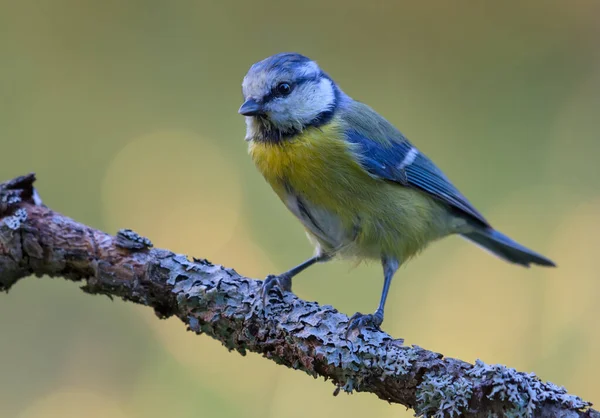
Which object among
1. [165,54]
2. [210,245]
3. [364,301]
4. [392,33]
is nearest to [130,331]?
[210,245]

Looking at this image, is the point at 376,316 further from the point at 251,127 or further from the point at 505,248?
the point at 505,248

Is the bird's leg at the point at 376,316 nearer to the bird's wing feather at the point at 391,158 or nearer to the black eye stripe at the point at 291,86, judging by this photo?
the bird's wing feather at the point at 391,158

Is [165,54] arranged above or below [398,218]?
above

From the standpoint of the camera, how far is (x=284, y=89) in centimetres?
A: 157

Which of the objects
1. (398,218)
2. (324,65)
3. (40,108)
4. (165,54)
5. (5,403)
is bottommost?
(5,403)

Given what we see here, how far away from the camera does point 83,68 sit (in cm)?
271

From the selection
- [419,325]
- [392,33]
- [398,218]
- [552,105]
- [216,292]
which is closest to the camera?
[216,292]

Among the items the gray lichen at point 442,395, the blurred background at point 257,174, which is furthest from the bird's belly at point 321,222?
the blurred background at point 257,174

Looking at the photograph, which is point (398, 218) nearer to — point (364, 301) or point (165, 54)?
point (364, 301)

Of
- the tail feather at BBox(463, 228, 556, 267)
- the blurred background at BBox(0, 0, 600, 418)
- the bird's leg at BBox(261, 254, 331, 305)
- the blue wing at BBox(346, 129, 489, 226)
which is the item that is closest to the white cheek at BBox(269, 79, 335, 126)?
the blue wing at BBox(346, 129, 489, 226)

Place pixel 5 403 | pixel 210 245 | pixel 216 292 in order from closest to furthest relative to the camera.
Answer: pixel 216 292, pixel 5 403, pixel 210 245

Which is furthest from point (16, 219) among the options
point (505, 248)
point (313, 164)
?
point (505, 248)

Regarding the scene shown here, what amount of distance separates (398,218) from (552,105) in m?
1.38

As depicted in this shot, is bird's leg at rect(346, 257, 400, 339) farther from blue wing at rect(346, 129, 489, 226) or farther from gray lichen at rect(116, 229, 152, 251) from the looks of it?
gray lichen at rect(116, 229, 152, 251)
